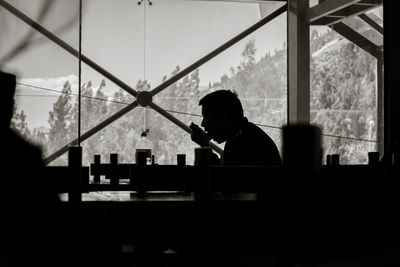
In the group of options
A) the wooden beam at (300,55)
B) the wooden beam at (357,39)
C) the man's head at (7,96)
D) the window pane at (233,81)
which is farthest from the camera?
the wooden beam at (300,55)

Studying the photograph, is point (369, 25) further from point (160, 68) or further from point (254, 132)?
point (254, 132)

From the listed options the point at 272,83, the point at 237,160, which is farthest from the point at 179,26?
the point at 237,160

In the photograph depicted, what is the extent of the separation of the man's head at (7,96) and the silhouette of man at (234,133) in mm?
1794

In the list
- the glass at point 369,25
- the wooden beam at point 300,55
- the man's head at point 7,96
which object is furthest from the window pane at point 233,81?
the man's head at point 7,96

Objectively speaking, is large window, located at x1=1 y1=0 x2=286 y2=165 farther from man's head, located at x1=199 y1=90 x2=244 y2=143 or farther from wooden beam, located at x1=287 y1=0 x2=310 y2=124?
man's head, located at x1=199 y1=90 x2=244 y2=143

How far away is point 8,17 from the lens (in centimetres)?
534

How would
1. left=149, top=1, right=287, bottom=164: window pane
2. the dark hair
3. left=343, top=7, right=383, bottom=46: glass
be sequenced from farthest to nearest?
left=149, top=1, right=287, bottom=164: window pane
left=343, top=7, right=383, bottom=46: glass
the dark hair

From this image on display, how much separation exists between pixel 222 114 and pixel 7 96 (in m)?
2.27

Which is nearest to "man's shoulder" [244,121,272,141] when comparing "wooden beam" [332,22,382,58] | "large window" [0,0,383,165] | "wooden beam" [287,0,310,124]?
"large window" [0,0,383,165]

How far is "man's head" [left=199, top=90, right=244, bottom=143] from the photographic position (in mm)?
3291

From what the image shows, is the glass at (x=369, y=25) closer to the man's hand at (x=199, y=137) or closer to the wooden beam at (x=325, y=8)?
the wooden beam at (x=325, y=8)

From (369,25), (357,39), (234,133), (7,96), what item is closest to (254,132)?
(234,133)

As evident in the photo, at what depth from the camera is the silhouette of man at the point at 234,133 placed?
292 cm

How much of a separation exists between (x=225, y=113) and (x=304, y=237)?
7.97 feet
